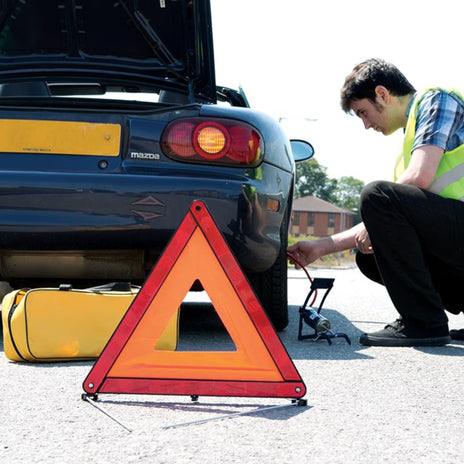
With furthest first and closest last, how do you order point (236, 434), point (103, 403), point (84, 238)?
point (84, 238) → point (103, 403) → point (236, 434)

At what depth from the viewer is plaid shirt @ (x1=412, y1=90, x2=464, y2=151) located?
368 centimetres

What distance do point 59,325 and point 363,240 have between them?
5.62 ft

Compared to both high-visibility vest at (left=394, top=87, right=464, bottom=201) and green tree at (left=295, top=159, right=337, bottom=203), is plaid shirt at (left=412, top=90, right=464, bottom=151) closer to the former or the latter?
high-visibility vest at (left=394, top=87, right=464, bottom=201)

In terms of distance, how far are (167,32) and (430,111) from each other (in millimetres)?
1413

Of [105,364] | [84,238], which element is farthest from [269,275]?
[105,364]

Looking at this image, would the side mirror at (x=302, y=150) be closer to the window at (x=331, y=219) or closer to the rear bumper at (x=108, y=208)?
the rear bumper at (x=108, y=208)

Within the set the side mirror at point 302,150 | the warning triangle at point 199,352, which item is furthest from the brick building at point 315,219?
the warning triangle at point 199,352

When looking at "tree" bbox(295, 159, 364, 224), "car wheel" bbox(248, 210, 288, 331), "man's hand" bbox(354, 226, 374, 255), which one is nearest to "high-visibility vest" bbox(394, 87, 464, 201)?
"man's hand" bbox(354, 226, 374, 255)

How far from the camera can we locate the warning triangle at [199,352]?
2.33 m

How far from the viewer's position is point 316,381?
9.04 feet

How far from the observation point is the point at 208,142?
3.40 m

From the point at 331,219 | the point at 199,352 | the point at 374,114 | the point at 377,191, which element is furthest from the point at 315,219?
the point at 199,352

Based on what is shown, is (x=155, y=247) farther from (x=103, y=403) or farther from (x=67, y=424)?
(x=67, y=424)

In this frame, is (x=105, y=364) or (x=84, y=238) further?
(x=84, y=238)
